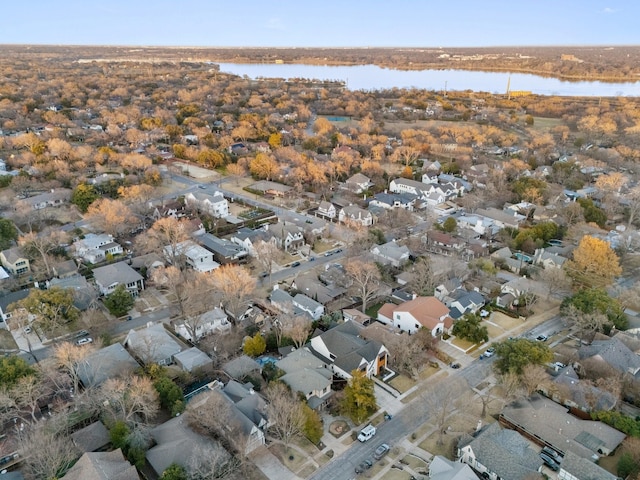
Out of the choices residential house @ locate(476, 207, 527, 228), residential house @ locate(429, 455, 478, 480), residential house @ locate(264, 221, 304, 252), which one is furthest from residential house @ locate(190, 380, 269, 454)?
residential house @ locate(476, 207, 527, 228)

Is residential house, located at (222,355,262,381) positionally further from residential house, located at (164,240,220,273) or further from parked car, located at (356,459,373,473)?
residential house, located at (164,240,220,273)

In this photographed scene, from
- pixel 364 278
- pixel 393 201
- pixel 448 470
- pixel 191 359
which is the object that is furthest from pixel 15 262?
pixel 393 201

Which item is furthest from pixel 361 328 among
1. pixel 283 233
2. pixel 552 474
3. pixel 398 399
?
pixel 283 233

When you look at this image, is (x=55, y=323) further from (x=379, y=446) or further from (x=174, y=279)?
(x=379, y=446)

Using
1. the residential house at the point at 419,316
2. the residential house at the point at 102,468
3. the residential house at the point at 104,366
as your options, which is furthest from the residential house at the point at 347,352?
the residential house at the point at 102,468

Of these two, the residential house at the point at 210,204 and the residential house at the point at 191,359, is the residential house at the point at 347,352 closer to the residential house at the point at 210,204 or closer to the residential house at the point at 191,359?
the residential house at the point at 191,359

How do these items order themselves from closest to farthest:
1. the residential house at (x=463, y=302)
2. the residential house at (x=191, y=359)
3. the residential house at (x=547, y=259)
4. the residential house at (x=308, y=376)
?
the residential house at (x=308, y=376), the residential house at (x=191, y=359), the residential house at (x=463, y=302), the residential house at (x=547, y=259)
